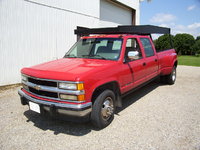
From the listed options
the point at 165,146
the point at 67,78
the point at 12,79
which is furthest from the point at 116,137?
the point at 12,79

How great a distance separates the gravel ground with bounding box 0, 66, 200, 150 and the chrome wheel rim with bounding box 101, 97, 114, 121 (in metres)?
0.24

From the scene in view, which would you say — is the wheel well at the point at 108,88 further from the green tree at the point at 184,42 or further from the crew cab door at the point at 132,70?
the green tree at the point at 184,42

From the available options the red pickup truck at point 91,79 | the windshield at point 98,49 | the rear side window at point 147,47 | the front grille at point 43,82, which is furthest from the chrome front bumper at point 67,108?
the rear side window at point 147,47

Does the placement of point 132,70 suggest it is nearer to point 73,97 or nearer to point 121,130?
point 121,130

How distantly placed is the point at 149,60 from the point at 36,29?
205 inches

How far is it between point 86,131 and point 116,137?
627mm

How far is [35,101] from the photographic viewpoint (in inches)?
126

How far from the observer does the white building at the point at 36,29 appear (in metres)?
6.63

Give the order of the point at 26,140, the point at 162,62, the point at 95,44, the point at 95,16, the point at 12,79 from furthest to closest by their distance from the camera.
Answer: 1. the point at 95,16
2. the point at 12,79
3. the point at 162,62
4. the point at 95,44
5. the point at 26,140

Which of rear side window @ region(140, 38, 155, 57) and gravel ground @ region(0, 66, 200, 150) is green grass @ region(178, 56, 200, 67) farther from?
gravel ground @ region(0, 66, 200, 150)

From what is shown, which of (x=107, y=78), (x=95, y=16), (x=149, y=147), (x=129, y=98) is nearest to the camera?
(x=149, y=147)

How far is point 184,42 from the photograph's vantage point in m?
28.3

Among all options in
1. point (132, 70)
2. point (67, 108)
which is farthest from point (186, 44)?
point (67, 108)

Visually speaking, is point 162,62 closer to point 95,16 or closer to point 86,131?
point 86,131
